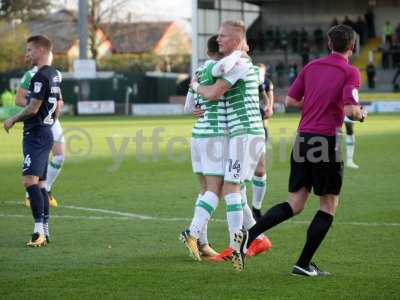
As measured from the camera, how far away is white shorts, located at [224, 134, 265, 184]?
8.52m

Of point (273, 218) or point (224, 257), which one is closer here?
point (273, 218)

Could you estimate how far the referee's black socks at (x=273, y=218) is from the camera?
321 inches

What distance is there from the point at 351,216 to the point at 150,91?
4358 centimetres

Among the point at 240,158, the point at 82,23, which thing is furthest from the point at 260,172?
the point at 82,23

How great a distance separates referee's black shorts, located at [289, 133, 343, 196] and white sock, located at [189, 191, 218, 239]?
3.68 feet

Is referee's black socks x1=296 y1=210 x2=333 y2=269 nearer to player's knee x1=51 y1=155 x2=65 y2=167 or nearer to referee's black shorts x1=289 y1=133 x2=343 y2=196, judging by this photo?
referee's black shorts x1=289 y1=133 x2=343 y2=196

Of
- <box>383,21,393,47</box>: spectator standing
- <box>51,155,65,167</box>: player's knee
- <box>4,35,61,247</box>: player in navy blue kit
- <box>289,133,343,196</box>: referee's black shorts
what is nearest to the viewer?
<box>289,133,343,196</box>: referee's black shorts

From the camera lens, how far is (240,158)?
8.52m

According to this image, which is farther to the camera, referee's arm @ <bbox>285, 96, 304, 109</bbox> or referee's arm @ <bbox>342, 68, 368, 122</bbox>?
referee's arm @ <bbox>285, 96, 304, 109</bbox>

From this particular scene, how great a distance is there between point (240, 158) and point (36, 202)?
2.53 m

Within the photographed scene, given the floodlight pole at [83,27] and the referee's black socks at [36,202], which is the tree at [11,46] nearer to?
the floodlight pole at [83,27]

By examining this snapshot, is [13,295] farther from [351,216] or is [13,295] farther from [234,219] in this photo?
[351,216]

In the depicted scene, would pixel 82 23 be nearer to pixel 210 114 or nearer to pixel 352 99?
pixel 210 114

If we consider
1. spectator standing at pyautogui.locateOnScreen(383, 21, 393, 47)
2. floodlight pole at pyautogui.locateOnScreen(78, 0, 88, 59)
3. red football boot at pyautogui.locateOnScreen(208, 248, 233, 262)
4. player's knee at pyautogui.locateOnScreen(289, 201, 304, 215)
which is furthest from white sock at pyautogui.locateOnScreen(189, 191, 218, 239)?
spectator standing at pyautogui.locateOnScreen(383, 21, 393, 47)
